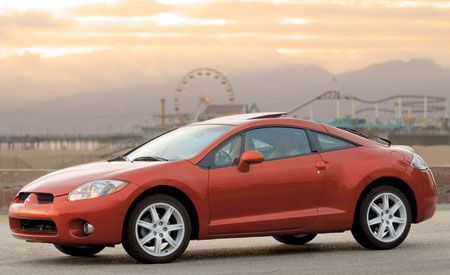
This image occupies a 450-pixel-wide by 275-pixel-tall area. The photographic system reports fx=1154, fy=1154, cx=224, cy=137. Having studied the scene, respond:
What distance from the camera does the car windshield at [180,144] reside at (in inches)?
423

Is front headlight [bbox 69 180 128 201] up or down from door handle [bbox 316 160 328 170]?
down

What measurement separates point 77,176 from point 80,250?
114 centimetres

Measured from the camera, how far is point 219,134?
10.9 meters

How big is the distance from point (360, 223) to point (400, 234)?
456 mm

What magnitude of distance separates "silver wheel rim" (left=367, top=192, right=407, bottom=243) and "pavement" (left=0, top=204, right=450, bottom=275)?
19cm

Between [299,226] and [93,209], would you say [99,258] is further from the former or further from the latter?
[299,226]

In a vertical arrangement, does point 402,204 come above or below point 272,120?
below

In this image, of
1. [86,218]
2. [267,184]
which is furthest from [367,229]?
[86,218]

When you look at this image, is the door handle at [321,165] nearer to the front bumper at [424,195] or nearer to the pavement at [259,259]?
the pavement at [259,259]

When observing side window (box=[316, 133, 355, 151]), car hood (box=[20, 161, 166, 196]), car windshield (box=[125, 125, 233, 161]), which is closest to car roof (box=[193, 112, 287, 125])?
car windshield (box=[125, 125, 233, 161])

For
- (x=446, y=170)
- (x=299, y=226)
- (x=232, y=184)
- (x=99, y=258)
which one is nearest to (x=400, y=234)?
(x=299, y=226)

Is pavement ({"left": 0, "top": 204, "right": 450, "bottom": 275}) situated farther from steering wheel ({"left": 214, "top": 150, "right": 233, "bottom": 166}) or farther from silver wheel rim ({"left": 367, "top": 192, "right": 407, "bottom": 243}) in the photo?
steering wheel ({"left": 214, "top": 150, "right": 233, "bottom": 166})

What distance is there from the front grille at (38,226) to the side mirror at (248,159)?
180cm

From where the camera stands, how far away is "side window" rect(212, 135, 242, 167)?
34.9ft
